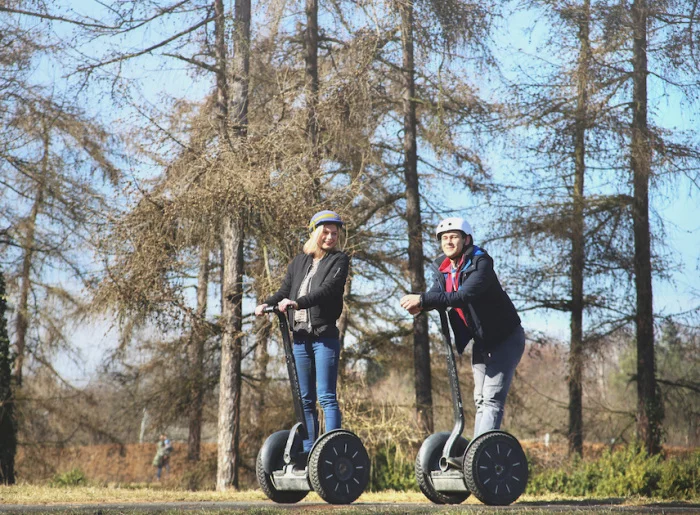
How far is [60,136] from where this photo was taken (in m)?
16.9

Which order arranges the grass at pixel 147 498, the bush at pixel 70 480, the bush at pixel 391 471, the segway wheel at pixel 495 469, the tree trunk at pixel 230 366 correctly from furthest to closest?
the bush at pixel 70 480 < the bush at pixel 391 471 < the tree trunk at pixel 230 366 < the grass at pixel 147 498 < the segway wheel at pixel 495 469

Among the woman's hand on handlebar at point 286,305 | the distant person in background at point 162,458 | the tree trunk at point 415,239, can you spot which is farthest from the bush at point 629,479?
the distant person in background at point 162,458

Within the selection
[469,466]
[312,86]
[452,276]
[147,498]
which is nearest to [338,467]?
[469,466]

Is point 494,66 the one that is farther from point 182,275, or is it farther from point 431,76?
point 182,275

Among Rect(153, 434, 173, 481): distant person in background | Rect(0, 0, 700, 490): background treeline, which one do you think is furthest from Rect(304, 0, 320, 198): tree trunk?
Rect(153, 434, 173, 481): distant person in background

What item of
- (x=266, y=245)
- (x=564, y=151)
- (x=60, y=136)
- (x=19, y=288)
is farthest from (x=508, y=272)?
(x=19, y=288)

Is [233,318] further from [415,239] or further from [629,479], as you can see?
[629,479]

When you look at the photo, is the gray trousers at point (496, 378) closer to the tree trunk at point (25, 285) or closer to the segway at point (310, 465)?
the segway at point (310, 465)

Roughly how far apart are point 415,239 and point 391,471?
16.4 ft

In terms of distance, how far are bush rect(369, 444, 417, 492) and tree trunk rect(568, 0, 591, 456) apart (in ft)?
11.4

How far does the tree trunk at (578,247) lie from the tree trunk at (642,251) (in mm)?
919

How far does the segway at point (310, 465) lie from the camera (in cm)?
528

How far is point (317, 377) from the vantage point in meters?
5.61

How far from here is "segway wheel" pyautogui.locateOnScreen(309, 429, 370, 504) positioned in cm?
525
